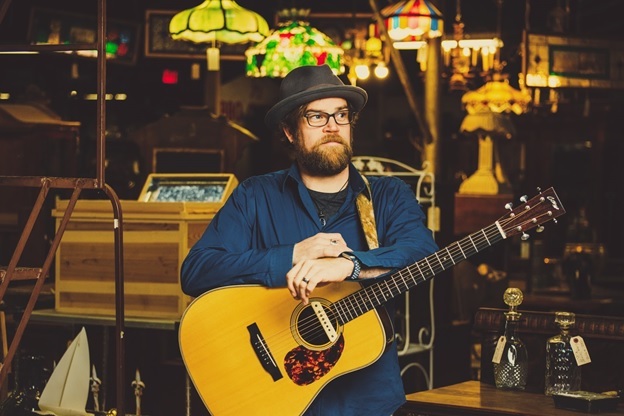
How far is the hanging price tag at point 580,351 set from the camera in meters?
4.35

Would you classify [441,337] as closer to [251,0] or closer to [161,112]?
[251,0]

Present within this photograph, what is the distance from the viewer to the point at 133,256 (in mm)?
5895

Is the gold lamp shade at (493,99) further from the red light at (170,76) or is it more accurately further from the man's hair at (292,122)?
the man's hair at (292,122)

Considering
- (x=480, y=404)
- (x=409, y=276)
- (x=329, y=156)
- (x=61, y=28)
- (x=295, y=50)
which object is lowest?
(x=480, y=404)

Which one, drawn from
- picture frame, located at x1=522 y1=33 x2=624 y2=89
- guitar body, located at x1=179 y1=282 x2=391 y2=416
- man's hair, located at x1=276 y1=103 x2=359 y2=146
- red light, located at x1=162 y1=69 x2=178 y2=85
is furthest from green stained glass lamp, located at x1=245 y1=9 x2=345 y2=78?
red light, located at x1=162 y1=69 x2=178 y2=85

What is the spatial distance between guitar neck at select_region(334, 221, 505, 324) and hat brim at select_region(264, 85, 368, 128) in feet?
2.07

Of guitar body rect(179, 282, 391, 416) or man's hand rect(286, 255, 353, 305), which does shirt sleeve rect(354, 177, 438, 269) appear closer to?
man's hand rect(286, 255, 353, 305)

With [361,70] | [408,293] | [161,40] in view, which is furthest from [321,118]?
[361,70]

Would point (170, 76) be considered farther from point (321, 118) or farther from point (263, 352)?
point (263, 352)

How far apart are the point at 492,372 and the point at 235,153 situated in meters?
5.90

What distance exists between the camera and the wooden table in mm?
4102

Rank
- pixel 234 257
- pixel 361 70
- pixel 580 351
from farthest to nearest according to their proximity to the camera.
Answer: pixel 361 70, pixel 580 351, pixel 234 257

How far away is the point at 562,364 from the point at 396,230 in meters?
0.97

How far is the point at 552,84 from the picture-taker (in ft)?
29.5
